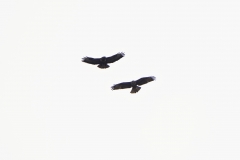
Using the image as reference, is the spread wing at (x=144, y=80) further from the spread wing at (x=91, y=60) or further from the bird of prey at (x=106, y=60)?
the spread wing at (x=91, y=60)

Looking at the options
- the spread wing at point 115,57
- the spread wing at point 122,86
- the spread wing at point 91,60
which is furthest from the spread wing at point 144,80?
the spread wing at point 91,60

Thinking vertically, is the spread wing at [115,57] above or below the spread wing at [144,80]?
above

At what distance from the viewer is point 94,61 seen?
26.2 metres

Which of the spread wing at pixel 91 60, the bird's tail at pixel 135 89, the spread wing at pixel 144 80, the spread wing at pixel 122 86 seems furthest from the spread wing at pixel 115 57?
the bird's tail at pixel 135 89

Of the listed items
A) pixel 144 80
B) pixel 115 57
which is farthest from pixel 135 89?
pixel 115 57

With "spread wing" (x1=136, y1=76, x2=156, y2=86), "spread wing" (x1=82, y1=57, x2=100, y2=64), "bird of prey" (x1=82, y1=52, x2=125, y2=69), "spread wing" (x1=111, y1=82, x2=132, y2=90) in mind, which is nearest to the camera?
"spread wing" (x1=136, y1=76, x2=156, y2=86)

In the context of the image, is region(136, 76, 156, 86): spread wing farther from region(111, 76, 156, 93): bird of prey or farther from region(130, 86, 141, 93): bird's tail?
region(130, 86, 141, 93): bird's tail

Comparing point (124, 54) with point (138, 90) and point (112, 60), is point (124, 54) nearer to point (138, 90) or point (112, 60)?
point (112, 60)

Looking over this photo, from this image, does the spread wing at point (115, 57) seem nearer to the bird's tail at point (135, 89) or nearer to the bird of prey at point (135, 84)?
the bird of prey at point (135, 84)

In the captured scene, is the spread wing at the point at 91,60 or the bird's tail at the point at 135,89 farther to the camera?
the spread wing at the point at 91,60

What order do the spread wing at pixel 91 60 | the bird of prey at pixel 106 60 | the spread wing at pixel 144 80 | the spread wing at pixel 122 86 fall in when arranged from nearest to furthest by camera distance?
the spread wing at pixel 144 80 → the bird of prey at pixel 106 60 → the spread wing at pixel 91 60 → the spread wing at pixel 122 86

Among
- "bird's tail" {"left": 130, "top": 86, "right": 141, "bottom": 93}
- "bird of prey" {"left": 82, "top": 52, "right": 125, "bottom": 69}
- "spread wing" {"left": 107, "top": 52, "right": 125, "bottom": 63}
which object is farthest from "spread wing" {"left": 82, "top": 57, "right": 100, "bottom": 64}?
"bird's tail" {"left": 130, "top": 86, "right": 141, "bottom": 93}

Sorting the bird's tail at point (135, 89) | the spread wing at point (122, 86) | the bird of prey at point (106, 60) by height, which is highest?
the bird of prey at point (106, 60)

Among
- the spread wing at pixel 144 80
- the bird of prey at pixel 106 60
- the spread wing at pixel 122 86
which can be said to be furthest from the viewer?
the spread wing at pixel 122 86
